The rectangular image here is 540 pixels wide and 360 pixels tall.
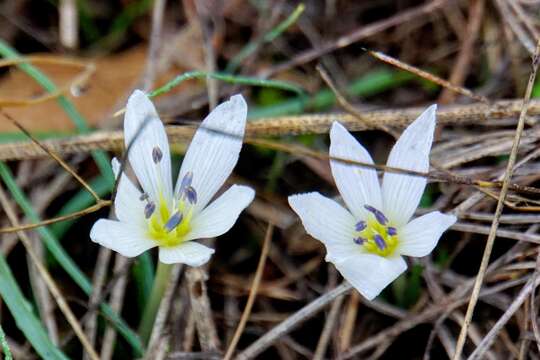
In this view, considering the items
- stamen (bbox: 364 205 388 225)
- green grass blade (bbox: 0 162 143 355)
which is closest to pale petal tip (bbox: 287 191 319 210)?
stamen (bbox: 364 205 388 225)

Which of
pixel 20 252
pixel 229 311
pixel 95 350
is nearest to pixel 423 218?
pixel 229 311

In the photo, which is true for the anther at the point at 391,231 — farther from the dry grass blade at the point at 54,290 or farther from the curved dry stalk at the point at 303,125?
the dry grass blade at the point at 54,290

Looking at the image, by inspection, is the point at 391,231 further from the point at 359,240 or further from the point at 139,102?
the point at 139,102

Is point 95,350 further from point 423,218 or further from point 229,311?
point 423,218

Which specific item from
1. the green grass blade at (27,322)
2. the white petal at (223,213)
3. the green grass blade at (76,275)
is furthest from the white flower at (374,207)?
the green grass blade at (27,322)

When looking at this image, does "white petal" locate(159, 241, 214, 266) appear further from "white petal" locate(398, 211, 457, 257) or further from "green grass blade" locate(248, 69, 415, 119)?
"green grass blade" locate(248, 69, 415, 119)
